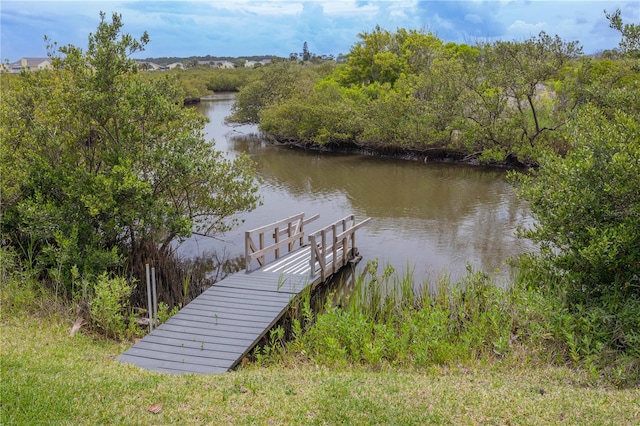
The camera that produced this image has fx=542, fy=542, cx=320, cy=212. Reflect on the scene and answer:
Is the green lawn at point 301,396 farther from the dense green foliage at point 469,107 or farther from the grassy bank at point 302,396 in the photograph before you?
the dense green foliage at point 469,107

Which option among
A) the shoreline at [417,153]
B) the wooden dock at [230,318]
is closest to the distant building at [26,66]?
the wooden dock at [230,318]

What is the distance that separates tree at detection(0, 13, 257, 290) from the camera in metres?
9.83

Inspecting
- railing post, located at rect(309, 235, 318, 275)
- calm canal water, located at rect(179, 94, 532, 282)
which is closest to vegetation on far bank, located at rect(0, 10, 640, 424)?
railing post, located at rect(309, 235, 318, 275)

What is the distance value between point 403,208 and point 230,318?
10694 millimetres

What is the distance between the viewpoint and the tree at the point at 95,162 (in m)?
9.83

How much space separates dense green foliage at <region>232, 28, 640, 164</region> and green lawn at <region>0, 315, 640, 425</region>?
13.4 meters

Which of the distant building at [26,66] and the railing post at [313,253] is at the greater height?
the distant building at [26,66]

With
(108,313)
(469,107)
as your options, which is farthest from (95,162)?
(469,107)

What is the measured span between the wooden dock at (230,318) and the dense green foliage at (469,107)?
10.5m

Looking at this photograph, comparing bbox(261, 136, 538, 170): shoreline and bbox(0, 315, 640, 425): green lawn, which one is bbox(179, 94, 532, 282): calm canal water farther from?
bbox(0, 315, 640, 425): green lawn

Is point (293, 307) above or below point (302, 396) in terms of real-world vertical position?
below

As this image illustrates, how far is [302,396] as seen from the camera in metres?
5.48

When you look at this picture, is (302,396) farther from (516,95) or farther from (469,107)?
(469,107)

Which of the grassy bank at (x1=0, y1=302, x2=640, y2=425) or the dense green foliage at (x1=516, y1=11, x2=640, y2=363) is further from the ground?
the dense green foliage at (x1=516, y1=11, x2=640, y2=363)
